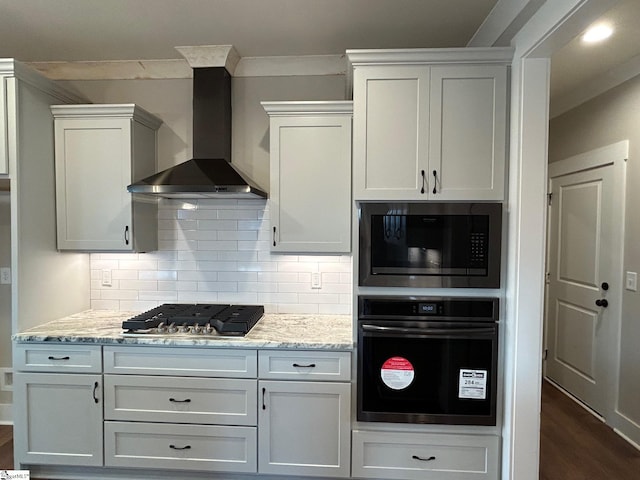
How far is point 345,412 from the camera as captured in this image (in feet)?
6.47

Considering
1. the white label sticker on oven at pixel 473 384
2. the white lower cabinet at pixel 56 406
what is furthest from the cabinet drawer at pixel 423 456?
the white lower cabinet at pixel 56 406

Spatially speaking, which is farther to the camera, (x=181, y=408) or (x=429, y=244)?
(x=181, y=408)

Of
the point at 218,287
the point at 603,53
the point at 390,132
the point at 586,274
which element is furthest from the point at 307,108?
the point at 586,274

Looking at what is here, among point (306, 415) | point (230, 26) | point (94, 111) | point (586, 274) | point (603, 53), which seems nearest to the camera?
point (306, 415)

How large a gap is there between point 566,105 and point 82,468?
176 inches

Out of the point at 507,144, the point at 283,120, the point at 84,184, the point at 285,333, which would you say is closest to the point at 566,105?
the point at 507,144

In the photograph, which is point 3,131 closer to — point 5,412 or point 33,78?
point 33,78

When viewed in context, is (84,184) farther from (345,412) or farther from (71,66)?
(345,412)

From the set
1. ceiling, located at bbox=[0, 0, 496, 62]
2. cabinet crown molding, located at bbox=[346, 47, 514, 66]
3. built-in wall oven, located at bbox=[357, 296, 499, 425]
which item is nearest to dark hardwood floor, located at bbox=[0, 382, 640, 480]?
built-in wall oven, located at bbox=[357, 296, 499, 425]

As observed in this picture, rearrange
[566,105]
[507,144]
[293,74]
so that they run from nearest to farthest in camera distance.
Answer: [507,144], [293,74], [566,105]

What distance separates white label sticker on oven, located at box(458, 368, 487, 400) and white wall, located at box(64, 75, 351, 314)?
2.90 ft

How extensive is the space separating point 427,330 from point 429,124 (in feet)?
3.52

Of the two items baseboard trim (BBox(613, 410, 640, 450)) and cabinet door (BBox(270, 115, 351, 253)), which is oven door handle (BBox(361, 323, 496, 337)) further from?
baseboard trim (BBox(613, 410, 640, 450))

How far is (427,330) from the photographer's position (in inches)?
75.4
